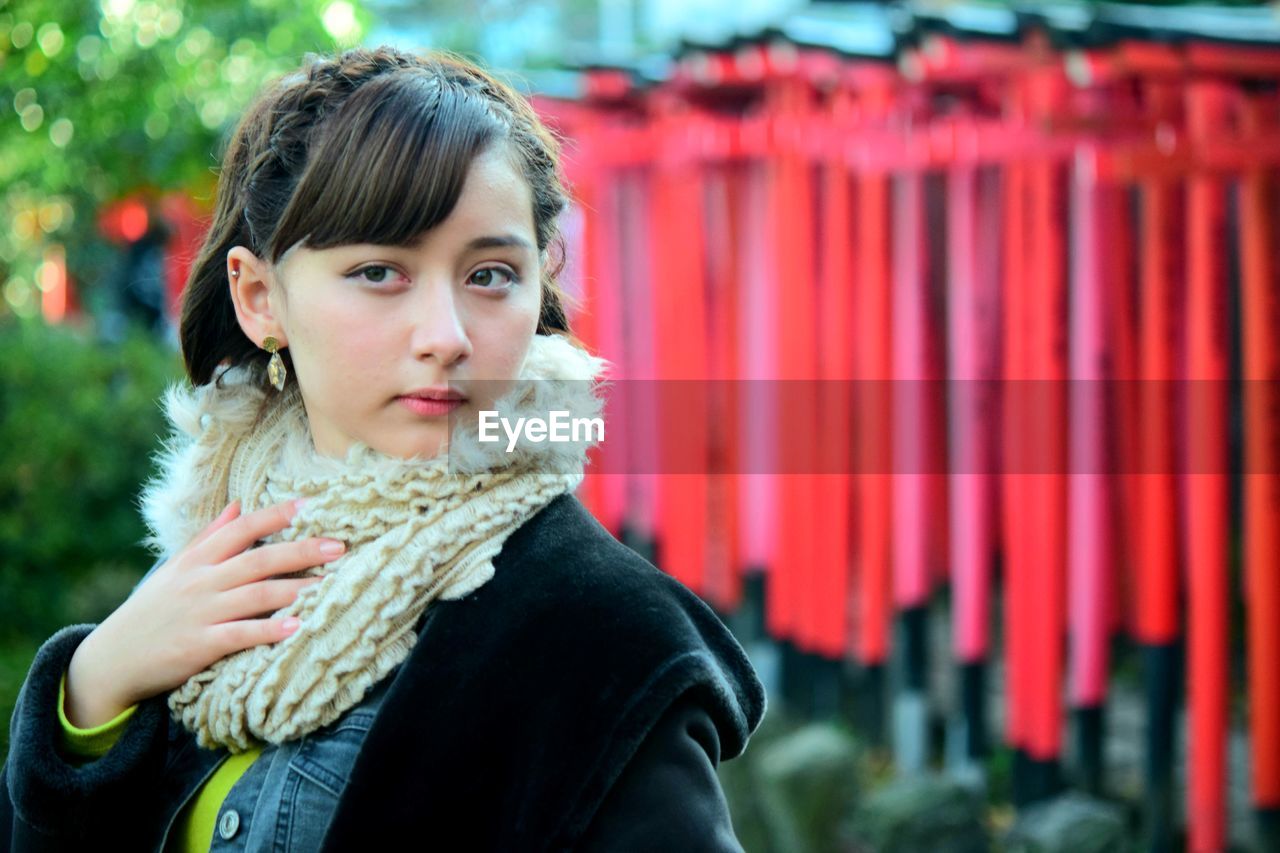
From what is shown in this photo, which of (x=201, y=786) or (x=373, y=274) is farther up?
(x=373, y=274)

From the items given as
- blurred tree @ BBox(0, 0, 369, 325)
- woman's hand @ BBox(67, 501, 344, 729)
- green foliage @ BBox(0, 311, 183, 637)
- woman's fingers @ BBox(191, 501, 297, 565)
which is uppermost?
blurred tree @ BBox(0, 0, 369, 325)

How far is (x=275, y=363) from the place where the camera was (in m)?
1.66

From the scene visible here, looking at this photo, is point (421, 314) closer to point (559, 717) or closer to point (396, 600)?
point (396, 600)

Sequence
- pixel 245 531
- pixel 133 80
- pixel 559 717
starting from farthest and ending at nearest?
1. pixel 133 80
2. pixel 245 531
3. pixel 559 717

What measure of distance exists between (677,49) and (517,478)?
4079mm

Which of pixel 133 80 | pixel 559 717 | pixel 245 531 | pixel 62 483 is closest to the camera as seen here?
pixel 559 717

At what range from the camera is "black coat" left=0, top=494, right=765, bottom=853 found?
51.4 inches

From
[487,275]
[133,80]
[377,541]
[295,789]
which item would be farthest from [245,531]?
[133,80]

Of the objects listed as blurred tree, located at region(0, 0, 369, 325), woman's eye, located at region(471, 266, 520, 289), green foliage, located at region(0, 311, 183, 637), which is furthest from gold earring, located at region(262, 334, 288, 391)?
green foliage, located at region(0, 311, 183, 637)

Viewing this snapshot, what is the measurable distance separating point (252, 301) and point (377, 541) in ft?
1.14

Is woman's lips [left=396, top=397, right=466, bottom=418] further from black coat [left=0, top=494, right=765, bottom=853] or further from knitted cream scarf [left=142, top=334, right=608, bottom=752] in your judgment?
black coat [left=0, top=494, right=765, bottom=853]

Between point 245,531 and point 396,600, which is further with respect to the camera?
point 245,531

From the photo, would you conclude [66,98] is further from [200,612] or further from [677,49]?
[200,612]

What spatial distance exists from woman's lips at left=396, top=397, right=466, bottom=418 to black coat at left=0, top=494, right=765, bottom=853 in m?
0.15
